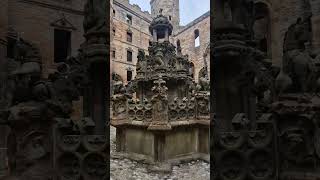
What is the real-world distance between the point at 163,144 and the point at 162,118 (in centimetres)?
134

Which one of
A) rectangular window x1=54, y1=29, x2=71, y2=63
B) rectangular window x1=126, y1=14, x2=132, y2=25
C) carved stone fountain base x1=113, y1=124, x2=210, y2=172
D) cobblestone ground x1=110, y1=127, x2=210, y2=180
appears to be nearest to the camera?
cobblestone ground x1=110, y1=127, x2=210, y2=180

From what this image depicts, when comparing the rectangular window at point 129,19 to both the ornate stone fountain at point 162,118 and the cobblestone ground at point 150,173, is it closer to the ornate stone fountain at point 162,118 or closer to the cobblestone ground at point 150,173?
the ornate stone fountain at point 162,118

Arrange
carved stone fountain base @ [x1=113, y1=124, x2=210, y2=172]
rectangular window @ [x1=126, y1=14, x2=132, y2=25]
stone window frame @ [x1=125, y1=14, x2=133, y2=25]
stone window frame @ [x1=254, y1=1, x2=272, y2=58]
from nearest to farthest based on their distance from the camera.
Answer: stone window frame @ [x1=254, y1=1, x2=272, y2=58] → carved stone fountain base @ [x1=113, y1=124, x2=210, y2=172] → stone window frame @ [x1=125, y1=14, x2=133, y2=25] → rectangular window @ [x1=126, y1=14, x2=132, y2=25]

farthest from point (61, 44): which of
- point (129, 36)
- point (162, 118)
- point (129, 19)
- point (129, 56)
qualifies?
point (129, 19)

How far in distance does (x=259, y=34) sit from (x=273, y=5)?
4.16 ft

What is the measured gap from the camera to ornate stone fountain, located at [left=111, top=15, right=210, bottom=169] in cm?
1880

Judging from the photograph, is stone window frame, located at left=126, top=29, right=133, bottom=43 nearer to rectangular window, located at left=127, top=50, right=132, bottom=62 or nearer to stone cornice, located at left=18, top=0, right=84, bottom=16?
rectangular window, located at left=127, top=50, right=132, bottom=62

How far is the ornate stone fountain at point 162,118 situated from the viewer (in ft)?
61.7

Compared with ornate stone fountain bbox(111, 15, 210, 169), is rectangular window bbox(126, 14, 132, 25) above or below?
above

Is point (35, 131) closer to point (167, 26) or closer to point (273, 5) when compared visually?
point (273, 5)

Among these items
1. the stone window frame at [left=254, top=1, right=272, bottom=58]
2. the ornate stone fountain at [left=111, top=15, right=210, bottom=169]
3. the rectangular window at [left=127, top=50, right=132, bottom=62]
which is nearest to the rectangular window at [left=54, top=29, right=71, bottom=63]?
the ornate stone fountain at [left=111, top=15, right=210, bottom=169]

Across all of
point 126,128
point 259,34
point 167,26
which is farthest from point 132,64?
point 259,34

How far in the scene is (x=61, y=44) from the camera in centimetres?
1928

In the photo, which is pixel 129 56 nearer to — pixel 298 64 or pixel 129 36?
pixel 129 36
